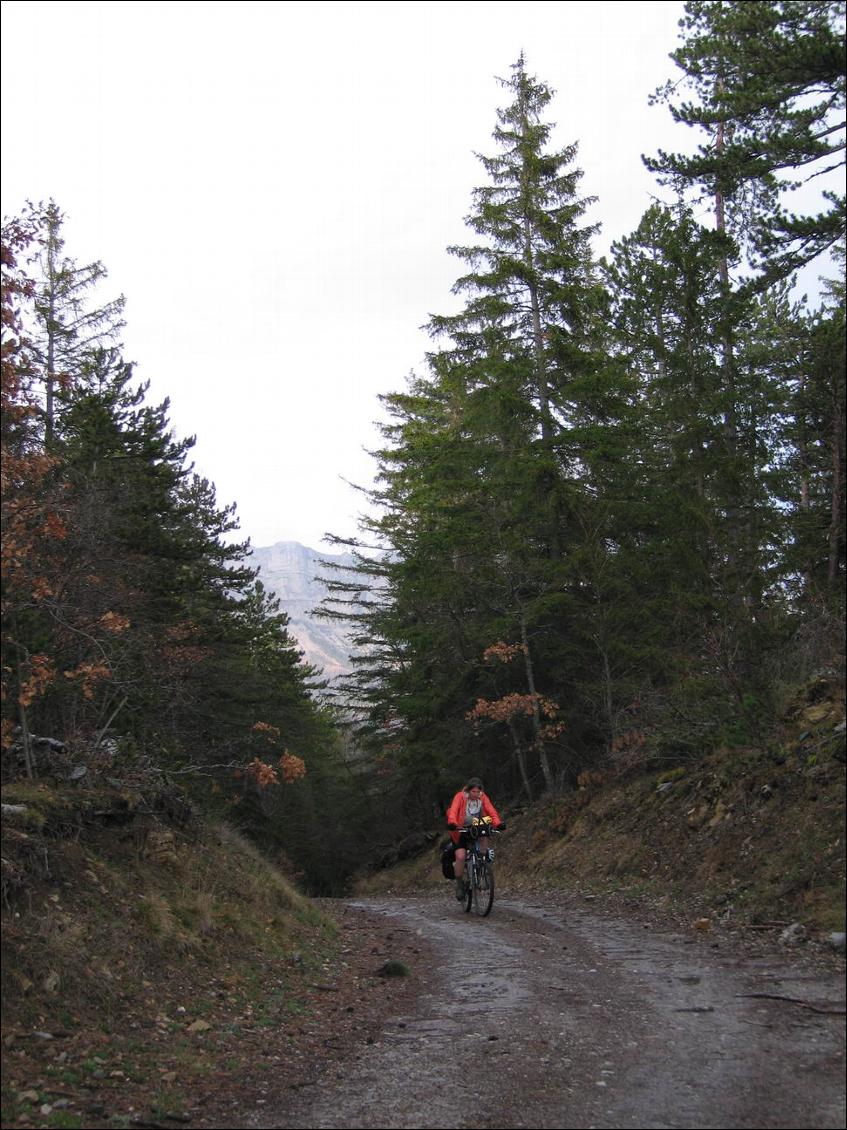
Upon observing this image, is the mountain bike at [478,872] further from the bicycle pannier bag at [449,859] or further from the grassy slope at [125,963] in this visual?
the grassy slope at [125,963]

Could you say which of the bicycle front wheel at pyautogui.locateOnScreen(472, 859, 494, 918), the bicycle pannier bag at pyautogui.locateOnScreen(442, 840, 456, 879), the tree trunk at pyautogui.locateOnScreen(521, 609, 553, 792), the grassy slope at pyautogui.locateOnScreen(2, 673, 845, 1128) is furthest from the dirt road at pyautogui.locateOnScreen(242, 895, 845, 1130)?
the tree trunk at pyautogui.locateOnScreen(521, 609, 553, 792)

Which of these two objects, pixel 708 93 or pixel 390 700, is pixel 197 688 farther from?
pixel 708 93

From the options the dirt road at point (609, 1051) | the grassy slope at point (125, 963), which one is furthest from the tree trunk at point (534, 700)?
the dirt road at point (609, 1051)

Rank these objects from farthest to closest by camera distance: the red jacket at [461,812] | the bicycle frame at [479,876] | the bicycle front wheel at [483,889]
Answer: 1. the bicycle front wheel at [483,889]
2. the bicycle frame at [479,876]
3. the red jacket at [461,812]

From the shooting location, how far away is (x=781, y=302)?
3019 cm

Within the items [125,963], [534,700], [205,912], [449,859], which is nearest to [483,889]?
[449,859]

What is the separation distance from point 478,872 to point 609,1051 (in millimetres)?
8154

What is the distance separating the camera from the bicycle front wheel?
543 inches

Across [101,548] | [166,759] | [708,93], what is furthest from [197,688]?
[708,93]

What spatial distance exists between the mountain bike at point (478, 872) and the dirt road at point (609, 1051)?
12.7ft

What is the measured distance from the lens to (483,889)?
14.0 meters

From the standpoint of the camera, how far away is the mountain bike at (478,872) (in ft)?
44.3

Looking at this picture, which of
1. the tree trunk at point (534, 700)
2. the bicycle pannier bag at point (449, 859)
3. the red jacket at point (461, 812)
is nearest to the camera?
the red jacket at point (461, 812)

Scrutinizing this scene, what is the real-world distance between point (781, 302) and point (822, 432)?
1977 cm
